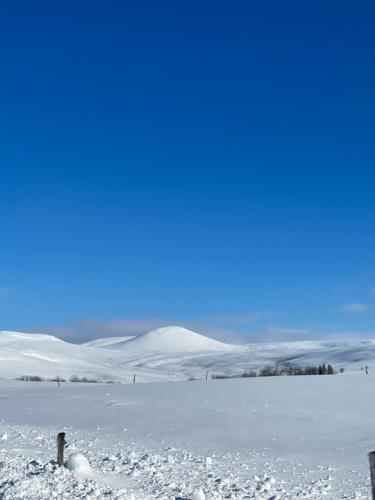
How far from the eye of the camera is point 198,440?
61.0 ft

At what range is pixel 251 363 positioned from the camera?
9525 cm

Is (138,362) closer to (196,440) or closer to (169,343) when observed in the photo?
(169,343)

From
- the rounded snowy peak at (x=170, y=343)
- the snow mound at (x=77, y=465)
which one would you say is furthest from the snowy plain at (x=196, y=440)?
the rounded snowy peak at (x=170, y=343)

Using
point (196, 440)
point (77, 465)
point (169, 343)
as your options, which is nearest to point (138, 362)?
point (169, 343)

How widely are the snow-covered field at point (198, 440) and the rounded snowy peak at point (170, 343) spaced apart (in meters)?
139

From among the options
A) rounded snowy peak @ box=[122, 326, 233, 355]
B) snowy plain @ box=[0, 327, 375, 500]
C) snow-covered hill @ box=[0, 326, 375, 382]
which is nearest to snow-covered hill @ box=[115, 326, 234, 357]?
rounded snowy peak @ box=[122, 326, 233, 355]

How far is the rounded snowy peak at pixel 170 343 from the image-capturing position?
568 ft

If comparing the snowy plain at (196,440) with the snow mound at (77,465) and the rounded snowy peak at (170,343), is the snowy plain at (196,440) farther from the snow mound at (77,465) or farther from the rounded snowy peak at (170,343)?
the rounded snowy peak at (170,343)

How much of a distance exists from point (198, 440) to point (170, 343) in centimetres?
16680

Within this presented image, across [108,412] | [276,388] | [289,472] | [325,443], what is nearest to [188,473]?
[289,472]

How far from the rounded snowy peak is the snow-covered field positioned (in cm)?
13861

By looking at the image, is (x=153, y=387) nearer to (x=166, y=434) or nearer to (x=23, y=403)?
(x=23, y=403)

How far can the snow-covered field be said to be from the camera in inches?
461

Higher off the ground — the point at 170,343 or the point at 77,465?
the point at 170,343
